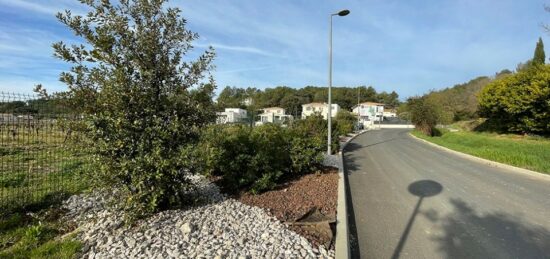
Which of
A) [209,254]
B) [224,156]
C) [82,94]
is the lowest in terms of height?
[209,254]

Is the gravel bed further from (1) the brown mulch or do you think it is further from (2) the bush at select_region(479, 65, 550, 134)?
(2) the bush at select_region(479, 65, 550, 134)

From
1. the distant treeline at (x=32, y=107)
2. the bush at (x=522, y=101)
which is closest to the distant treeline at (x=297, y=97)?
the bush at (x=522, y=101)

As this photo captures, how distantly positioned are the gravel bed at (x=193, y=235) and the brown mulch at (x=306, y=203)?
26cm

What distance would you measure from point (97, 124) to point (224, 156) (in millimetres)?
2809

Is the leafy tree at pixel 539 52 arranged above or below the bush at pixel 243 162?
above

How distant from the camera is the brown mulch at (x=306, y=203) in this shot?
454cm

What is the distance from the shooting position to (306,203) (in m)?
5.92

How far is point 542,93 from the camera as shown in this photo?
23.4 meters

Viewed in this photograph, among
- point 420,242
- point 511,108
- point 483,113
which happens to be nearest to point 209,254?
point 420,242

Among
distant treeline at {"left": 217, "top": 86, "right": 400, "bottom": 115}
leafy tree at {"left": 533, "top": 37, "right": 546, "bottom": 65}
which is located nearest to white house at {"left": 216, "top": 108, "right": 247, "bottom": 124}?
leafy tree at {"left": 533, "top": 37, "right": 546, "bottom": 65}

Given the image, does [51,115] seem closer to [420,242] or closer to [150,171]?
[150,171]

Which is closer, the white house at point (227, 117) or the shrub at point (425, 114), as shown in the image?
the white house at point (227, 117)

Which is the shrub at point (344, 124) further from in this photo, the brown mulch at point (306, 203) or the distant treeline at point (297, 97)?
the distant treeline at point (297, 97)

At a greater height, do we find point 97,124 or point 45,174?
point 97,124
